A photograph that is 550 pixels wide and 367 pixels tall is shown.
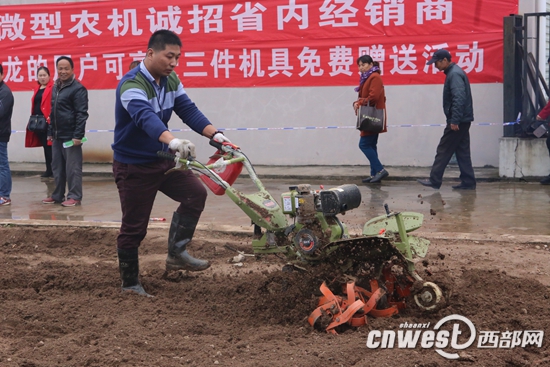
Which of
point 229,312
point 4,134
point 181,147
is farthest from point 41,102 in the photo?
point 229,312

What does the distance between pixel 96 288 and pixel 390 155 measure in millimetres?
7132

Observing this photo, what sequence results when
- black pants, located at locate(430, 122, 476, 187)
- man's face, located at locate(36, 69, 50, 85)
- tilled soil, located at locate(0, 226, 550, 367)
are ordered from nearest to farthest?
tilled soil, located at locate(0, 226, 550, 367) < black pants, located at locate(430, 122, 476, 187) < man's face, located at locate(36, 69, 50, 85)

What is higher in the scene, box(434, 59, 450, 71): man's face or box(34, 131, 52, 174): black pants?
box(434, 59, 450, 71): man's face

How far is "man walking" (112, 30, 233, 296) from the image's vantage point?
5.22 m

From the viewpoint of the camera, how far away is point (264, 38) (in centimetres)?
1215

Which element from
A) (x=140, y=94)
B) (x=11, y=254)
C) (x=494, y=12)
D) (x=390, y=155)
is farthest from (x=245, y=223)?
(x=494, y=12)

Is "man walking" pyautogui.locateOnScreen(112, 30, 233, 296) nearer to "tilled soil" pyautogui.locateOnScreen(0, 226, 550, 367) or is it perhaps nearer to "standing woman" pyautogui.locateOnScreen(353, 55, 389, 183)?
"tilled soil" pyautogui.locateOnScreen(0, 226, 550, 367)

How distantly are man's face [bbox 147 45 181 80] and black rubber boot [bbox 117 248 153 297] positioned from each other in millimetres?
1353

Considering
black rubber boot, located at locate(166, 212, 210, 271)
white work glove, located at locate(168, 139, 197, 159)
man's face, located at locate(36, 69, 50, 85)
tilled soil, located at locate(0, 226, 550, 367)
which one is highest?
man's face, located at locate(36, 69, 50, 85)

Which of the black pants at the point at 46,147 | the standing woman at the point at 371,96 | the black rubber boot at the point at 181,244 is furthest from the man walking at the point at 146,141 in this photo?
the black pants at the point at 46,147

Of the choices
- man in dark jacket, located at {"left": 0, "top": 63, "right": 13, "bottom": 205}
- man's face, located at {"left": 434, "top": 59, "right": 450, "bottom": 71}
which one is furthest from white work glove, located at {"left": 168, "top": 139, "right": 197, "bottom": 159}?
man's face, located at {"left": 434, "top": 59, "right": 450, "bottom": 71}

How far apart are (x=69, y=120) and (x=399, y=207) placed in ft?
13.8

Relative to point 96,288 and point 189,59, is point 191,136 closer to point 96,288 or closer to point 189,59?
point 189,59

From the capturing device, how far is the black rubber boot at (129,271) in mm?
5551
